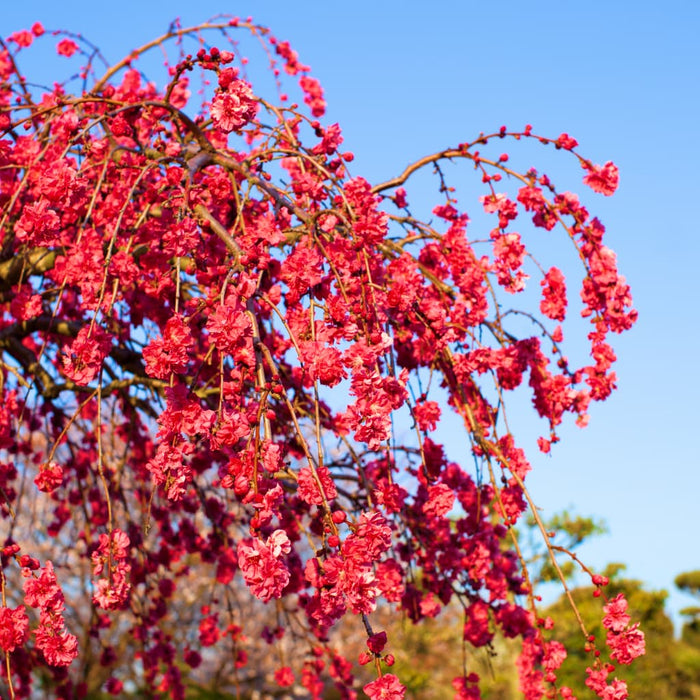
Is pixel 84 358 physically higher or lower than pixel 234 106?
lower

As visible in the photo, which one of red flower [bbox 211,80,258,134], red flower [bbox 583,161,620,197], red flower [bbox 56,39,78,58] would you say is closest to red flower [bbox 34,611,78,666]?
red flower [bbox 211,80,258,134]

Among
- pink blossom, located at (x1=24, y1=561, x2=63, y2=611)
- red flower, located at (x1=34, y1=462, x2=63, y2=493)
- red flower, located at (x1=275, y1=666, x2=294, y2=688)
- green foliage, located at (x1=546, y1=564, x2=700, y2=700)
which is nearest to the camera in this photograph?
pink blossom, located at (x1=24, y1=561, x2=63, y2=611)

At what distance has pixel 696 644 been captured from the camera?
13.2 meters

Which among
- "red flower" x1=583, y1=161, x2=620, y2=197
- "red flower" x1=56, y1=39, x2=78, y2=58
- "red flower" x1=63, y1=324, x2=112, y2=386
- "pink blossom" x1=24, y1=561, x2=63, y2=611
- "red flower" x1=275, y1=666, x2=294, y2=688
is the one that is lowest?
"pink blossom" x1=24, y1=561, x2=63, y2=611

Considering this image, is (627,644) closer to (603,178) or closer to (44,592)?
(44,592)

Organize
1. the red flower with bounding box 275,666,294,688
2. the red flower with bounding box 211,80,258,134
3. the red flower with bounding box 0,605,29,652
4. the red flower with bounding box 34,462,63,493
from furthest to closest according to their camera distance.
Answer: the red flower with bounding box 275,666,294,688 → the red flower with bounding box 34,462,63,493 → the red flower with bounding box 211,80,258,134 → the red flower with bounding box 0,605,29,652

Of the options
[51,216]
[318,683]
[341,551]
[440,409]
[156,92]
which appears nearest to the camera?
[341,551]

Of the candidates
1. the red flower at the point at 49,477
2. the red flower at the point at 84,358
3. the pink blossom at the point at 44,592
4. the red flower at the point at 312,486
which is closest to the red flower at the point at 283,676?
the red flower at the point at 49,477

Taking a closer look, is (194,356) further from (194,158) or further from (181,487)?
(181,487)

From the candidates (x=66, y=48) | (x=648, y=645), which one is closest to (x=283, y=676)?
(x=66, y=48)

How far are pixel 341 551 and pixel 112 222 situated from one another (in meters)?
2.08

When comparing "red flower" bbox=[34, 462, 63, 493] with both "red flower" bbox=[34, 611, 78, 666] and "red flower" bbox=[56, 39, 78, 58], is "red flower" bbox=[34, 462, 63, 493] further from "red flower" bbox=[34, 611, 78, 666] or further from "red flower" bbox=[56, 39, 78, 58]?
"red flower" bbox=[56, 39, 78, 58]

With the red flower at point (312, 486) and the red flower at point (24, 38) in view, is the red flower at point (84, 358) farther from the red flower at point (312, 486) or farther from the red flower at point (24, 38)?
the red flower at point (24, 38)

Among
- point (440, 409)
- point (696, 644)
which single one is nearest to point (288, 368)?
point (440, 409)
